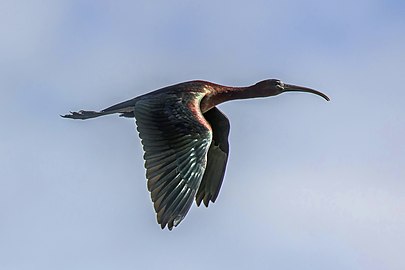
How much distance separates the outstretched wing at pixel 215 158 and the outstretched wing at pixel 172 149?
3.17 metres

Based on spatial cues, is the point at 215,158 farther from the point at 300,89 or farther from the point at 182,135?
the point at 182,135

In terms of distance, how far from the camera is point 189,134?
36281 millimetres

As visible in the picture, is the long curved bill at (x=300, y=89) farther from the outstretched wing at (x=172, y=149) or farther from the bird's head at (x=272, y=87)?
the outstretched wing at (x=172, y=149)

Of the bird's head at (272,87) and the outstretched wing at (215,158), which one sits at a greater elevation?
the bird's head at (272,87)

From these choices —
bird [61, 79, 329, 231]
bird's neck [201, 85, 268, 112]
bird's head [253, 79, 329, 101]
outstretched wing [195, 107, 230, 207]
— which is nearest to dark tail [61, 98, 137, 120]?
bird [61, 79, 329, 231]

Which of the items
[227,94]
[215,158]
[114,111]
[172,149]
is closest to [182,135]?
[172,149]

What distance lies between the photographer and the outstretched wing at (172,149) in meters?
34.8

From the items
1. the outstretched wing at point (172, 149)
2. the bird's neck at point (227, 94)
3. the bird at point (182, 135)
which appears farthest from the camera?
the bird's neck at point (227, 94)

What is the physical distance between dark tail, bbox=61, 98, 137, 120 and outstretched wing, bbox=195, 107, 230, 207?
2747 millimetres

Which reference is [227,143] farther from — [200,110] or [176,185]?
[176,185]

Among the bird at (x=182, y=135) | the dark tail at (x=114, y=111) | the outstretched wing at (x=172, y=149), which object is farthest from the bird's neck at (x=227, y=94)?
the dark tail at (x=114, y=111)

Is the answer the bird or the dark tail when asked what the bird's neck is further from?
the dark tail

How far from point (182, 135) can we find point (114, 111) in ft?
8.72

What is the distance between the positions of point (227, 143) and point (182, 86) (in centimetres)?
325
